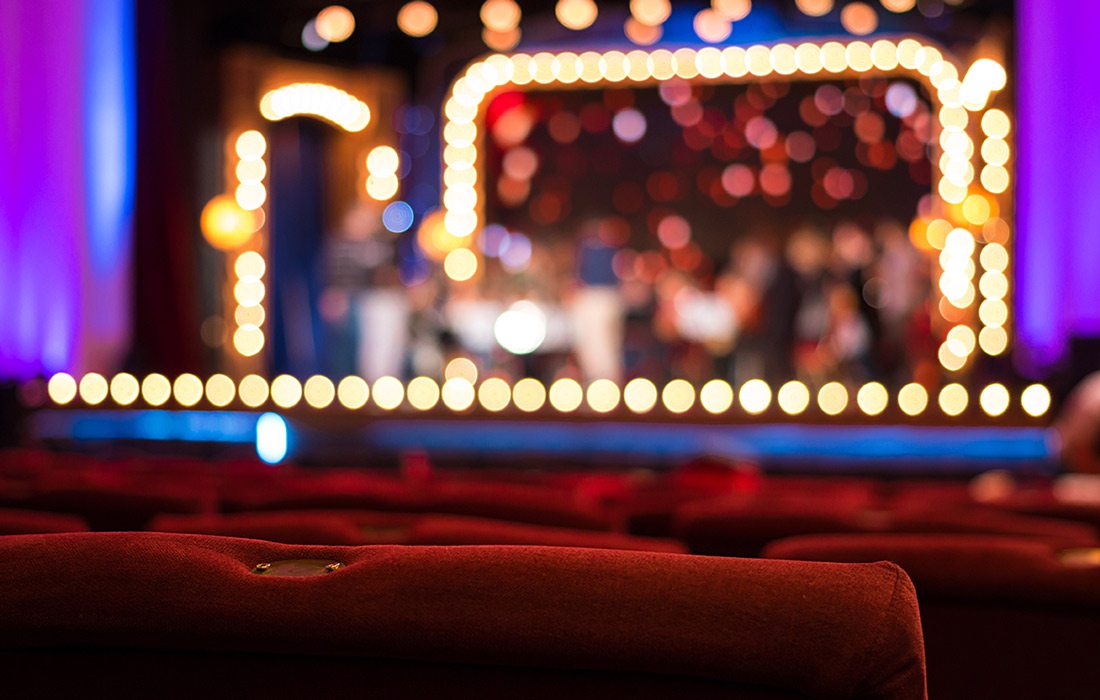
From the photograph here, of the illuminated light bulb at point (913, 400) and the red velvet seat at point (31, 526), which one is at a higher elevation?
the red velvet seat at point (31, 526)

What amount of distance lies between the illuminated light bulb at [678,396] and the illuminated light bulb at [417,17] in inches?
150

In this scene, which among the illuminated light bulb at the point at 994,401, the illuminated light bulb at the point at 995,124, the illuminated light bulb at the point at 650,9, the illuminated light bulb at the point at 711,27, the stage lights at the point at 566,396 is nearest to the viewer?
the illuminated light bulb at the point at 994,401

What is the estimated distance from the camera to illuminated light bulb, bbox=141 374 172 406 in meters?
7.05

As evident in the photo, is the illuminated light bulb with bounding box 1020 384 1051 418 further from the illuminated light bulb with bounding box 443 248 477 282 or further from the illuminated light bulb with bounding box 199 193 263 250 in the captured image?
the illuminated light bulb with bounding box 443 248 477 282

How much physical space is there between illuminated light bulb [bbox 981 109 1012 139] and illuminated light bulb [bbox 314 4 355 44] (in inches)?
196

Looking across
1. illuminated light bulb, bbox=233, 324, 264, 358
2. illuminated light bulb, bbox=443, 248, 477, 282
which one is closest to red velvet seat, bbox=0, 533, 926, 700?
illuminated light bulb, bbox=233, 324, 264, 358

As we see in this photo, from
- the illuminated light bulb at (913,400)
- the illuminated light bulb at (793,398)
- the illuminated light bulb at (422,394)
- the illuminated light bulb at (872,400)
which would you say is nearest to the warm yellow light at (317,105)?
the illuminated light bulb at (422,394)

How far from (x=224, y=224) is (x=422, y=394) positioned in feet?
8.12

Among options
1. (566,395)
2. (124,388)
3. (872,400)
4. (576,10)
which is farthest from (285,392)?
(576,10)

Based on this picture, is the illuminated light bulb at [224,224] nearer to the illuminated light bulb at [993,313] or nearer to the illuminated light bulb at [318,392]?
the illuminated light bulb at [318,392]

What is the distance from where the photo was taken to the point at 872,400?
255 inches

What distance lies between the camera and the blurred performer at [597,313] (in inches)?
385

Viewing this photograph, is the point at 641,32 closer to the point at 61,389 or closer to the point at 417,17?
the point at 417,17

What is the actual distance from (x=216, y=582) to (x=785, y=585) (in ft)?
1.16
